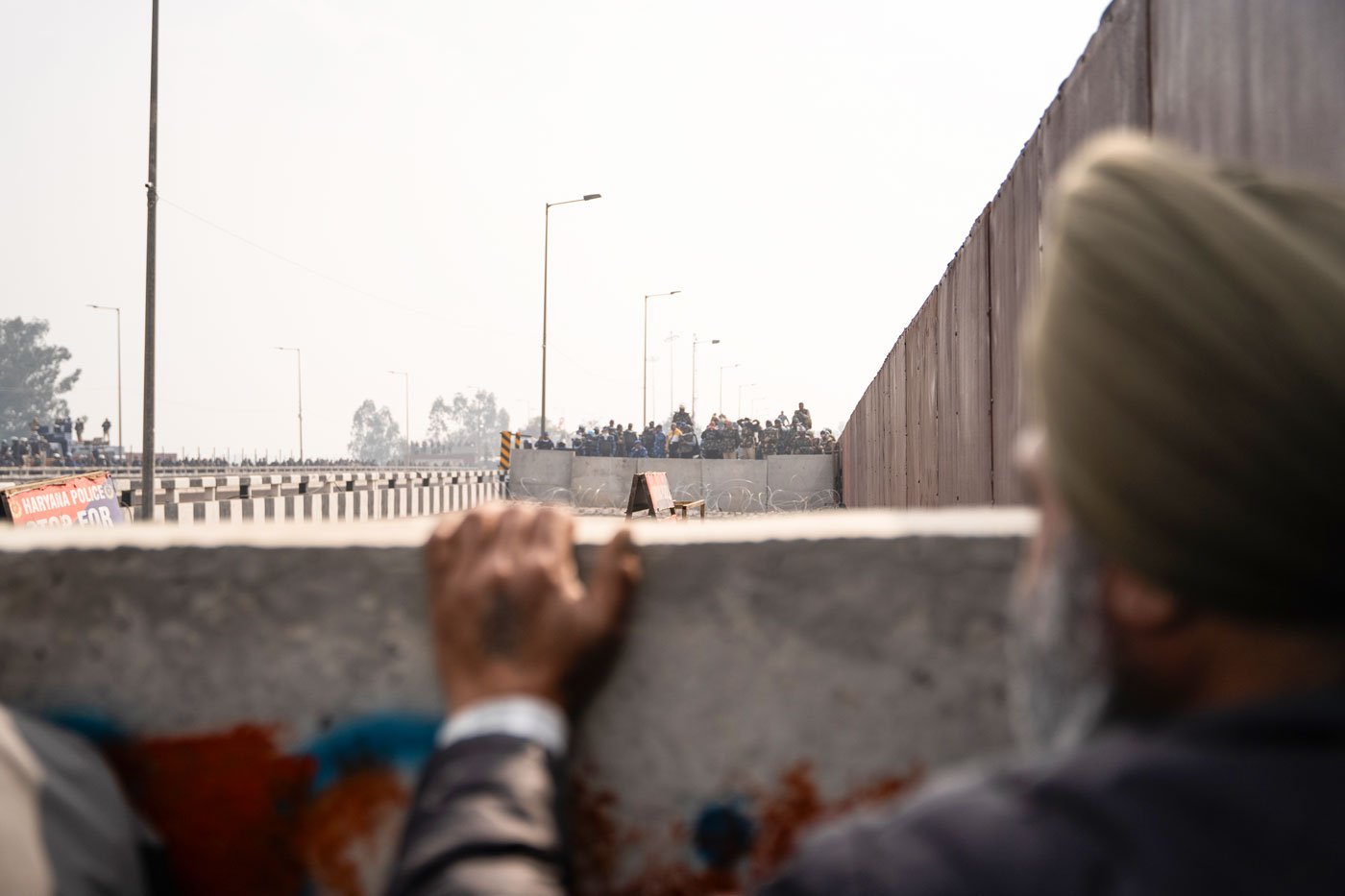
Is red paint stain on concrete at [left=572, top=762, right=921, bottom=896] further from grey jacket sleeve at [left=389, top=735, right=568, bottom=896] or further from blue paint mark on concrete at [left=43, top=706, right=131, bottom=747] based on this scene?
blue paint mark on concrete at [left=43, top=706, right=131, bottom=747]

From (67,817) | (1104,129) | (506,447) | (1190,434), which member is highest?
(1104,129)

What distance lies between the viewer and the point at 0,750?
1.18 meters

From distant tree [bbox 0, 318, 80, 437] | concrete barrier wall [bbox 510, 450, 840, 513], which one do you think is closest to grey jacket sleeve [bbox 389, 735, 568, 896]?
concrete barrier wall [bbox 510, 450, 840, 513]

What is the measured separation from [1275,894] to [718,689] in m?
0.83

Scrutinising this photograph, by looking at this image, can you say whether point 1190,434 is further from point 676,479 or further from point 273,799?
point 676,479

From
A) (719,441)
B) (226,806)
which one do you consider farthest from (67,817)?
(719,441)

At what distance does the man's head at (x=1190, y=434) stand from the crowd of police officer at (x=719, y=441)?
33.1 metres

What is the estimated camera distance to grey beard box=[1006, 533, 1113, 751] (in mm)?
818

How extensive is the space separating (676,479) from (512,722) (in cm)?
3075

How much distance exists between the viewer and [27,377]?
137 meters

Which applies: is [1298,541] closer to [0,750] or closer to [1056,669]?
[1056,669]

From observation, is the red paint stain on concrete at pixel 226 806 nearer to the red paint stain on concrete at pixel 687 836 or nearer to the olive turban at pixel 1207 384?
the red paint stain on concrete at pixel 687 836

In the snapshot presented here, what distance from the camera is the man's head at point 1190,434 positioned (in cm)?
71

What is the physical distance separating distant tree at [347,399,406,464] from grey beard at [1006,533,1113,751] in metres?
199
